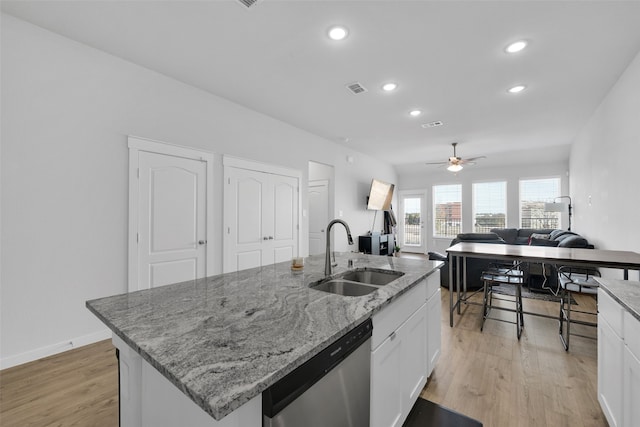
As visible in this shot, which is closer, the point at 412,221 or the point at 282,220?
the point at 282,220

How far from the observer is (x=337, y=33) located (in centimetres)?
231

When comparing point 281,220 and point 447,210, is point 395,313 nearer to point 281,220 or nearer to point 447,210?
point 281,220

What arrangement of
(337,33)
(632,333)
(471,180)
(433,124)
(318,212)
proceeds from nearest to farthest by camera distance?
(632,333), (337,33), (433,124), (318,212), (471,180)

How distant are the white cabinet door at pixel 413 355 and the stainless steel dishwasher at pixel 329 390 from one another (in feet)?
1.40

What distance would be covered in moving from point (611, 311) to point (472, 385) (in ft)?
3.40

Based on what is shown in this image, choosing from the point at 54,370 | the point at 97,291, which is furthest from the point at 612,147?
the point at 54,370

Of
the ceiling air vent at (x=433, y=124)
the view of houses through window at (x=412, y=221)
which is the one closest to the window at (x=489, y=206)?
the view of houses through window at (x=412, y=221)

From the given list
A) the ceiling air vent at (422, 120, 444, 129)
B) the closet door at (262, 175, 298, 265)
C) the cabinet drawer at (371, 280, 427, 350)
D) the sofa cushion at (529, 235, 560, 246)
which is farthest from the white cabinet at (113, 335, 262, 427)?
the sofa cushion at (529, 235, 560, 246)

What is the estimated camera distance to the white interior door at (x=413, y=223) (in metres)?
8.73

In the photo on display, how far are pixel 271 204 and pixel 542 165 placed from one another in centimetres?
706

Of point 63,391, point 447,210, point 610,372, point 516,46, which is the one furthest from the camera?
point 447,210

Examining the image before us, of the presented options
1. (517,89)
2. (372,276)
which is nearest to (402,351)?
(372,276)

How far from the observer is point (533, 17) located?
2.10m

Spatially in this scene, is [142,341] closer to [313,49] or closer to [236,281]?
[236,281]
